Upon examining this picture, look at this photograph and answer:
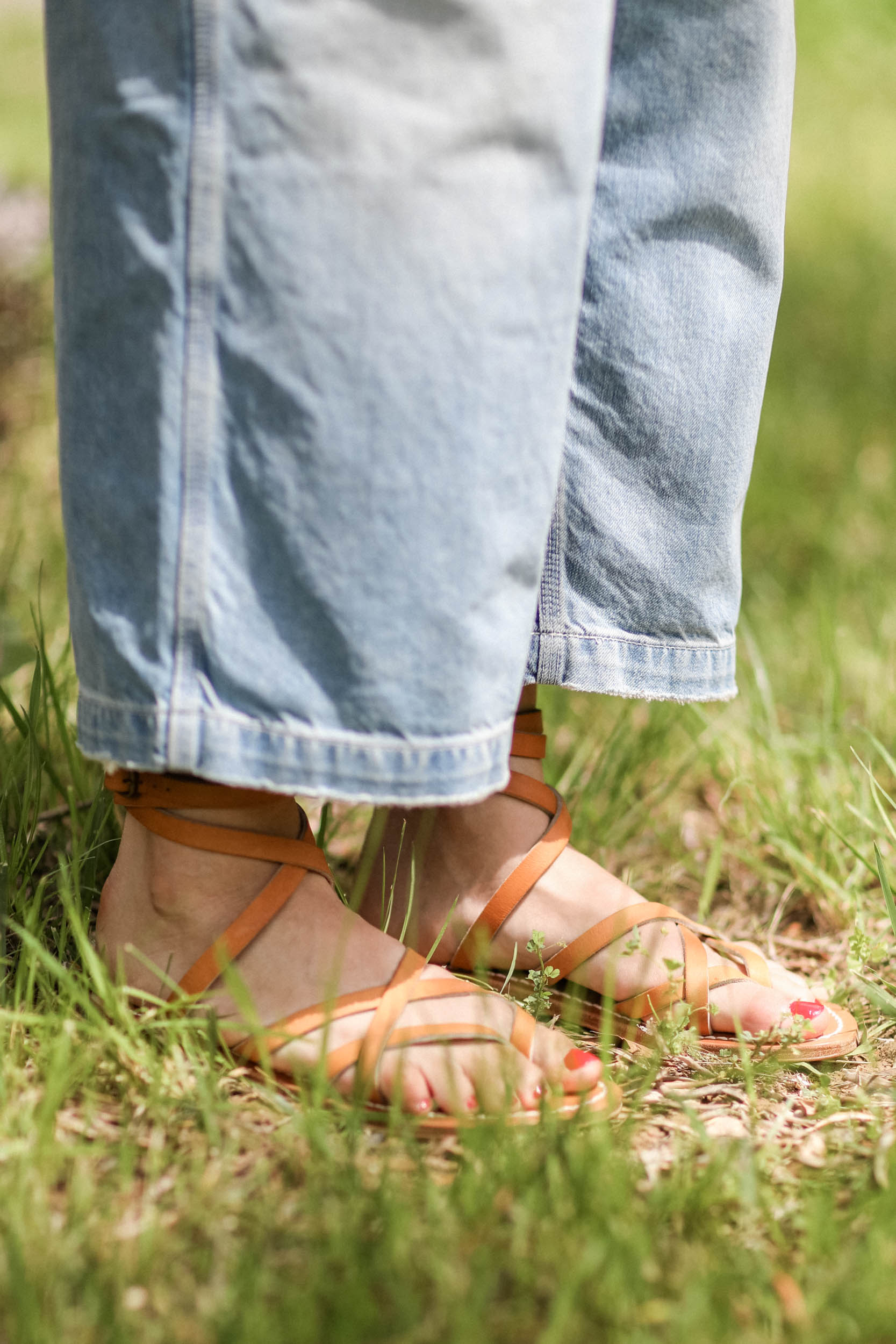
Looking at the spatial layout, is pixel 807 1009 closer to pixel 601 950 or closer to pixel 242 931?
pixel 601 950

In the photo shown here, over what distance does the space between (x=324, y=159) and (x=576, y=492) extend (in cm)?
44

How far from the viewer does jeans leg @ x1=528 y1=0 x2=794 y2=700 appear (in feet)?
3.34

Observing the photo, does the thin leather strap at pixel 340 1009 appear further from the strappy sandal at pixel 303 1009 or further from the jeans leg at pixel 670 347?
the jeans leg at pixel 670 347

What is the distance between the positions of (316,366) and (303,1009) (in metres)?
0.51

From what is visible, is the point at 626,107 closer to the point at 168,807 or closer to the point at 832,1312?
the point at 168,807

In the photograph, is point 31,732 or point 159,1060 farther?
point 31,732

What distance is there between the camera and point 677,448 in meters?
1.07

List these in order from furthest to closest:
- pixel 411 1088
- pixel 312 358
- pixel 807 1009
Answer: pixel 807 1009 → pixel 411 1088 → pixel 312 358

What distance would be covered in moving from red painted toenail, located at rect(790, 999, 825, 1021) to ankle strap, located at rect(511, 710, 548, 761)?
35cm

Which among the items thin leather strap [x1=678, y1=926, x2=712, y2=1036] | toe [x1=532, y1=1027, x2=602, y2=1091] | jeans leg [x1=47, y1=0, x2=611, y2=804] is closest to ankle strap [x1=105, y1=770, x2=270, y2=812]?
jeans leg [x1=47, y1=0, x2=611, y2=804]

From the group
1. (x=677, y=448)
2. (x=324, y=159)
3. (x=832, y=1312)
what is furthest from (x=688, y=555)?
(x=832, y=1312)

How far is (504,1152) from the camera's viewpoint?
0.74 metres

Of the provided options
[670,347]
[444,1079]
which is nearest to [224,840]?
[444,1079]

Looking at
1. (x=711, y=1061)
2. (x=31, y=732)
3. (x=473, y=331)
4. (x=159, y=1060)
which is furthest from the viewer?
(x=31, y=732)
